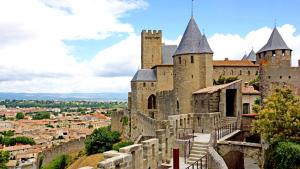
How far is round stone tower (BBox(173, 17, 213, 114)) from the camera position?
110ft

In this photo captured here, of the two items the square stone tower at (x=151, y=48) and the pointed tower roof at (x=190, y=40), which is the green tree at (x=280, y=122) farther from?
the square stone tower at (x=151, y=48)

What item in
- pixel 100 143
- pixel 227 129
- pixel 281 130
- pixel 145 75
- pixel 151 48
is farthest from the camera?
pixel 151 48

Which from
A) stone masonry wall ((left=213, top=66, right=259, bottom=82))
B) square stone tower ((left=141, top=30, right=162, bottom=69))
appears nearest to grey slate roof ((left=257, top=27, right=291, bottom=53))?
stone masonry wall ((left=213, top=66, right=259, bottom=82))

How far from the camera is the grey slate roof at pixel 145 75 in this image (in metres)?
45.3

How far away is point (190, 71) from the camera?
33719mm

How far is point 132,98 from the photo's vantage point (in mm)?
46281

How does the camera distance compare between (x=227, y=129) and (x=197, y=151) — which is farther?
(x=227, y=129)

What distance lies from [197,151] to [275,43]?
23.1 m

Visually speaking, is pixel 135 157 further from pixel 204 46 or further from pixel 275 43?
pixel 275 43

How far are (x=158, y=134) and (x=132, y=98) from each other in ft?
101

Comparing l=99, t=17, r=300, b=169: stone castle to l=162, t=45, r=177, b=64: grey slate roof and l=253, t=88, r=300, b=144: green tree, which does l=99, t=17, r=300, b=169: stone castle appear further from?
l=253, t=88, r=300, b=144: green tree

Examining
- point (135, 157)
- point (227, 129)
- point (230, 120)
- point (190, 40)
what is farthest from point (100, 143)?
point (135, 157)

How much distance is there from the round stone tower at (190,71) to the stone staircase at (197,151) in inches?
583

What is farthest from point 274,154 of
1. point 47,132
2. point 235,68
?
point 47,132
